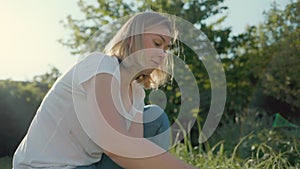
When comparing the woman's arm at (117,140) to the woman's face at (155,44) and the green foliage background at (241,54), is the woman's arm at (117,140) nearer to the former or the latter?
the woman's face at (155,44)

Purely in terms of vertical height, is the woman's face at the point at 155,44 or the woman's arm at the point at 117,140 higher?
the woman's face at the point at 155,44

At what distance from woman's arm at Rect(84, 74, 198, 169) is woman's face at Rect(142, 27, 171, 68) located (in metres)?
0.21

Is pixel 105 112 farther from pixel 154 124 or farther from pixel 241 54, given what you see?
pixel 241 54

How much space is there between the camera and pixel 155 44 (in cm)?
171

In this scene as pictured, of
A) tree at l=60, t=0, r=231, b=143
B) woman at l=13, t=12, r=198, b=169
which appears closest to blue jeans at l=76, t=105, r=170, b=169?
woman at l=13, t=12, r=198, b=169

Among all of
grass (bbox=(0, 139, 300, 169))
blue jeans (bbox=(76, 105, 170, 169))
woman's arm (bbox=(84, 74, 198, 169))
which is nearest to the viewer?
woman's arm (bbox=(84, 74, 198, 169))

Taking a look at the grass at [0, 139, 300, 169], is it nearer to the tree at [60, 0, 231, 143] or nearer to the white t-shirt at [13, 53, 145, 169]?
the white t-shirt at [13, 53, 145, 169]

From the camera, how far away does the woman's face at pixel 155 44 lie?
170 cm

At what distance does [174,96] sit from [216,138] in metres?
1.42

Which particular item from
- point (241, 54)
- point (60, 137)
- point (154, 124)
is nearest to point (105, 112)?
point (60, 137)

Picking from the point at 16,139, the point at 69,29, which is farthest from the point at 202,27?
the point at 16,139

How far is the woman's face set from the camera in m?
1.70

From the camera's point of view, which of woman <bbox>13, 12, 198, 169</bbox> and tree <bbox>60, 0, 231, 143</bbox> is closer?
woman <bbox>13, 12, 198, 169</bbox>

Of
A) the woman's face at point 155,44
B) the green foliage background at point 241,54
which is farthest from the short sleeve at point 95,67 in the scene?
the green foliage background at point 241,54
